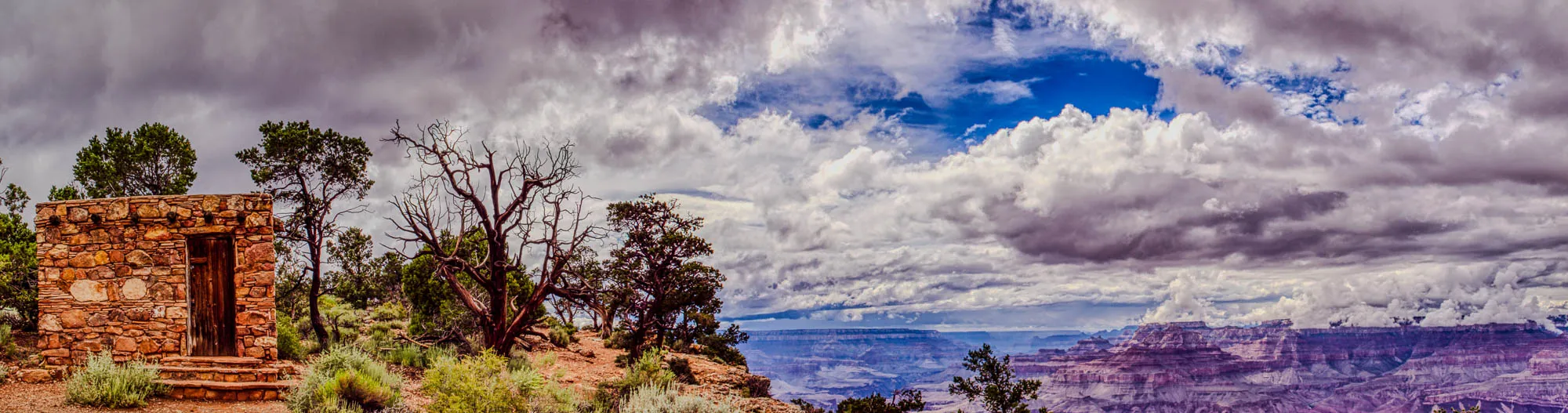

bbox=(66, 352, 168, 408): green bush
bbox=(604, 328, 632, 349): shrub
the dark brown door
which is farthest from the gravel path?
bbox=(604, 328, 632, 349): shrub

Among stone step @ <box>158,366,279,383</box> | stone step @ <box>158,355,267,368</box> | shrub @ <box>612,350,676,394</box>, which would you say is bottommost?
shrub @ <box>612,350,676,394</box>

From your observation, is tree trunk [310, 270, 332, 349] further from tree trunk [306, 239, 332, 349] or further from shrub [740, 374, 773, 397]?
shrub [740, 374, 773, 397]

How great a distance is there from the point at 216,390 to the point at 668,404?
22.6 ft

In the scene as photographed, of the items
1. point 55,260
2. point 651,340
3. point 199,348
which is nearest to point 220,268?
point 199,348

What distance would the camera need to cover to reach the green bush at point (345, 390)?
41.3ft

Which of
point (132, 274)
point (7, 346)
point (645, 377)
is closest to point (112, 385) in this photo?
point (132, 274)

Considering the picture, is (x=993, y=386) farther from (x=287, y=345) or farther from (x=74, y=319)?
(x=74, y=319)

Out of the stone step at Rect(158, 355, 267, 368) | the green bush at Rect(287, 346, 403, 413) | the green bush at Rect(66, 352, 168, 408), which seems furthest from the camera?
the stone step at Rect(158, 355, 267, 368)

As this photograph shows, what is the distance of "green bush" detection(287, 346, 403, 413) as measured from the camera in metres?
12.6

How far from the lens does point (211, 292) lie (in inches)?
570

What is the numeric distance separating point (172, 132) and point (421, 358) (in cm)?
1017

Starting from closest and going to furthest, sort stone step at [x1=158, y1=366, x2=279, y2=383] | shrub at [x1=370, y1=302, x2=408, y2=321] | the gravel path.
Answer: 1. the gravel path
2. stone step at [x1=158, y1=366, x2=279, y2=383]
3. shrub at [x1=370, y1=302, x2=408, y2=321]

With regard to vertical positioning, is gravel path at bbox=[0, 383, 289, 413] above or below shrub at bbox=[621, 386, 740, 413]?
above

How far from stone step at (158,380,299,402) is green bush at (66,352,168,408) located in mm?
195
